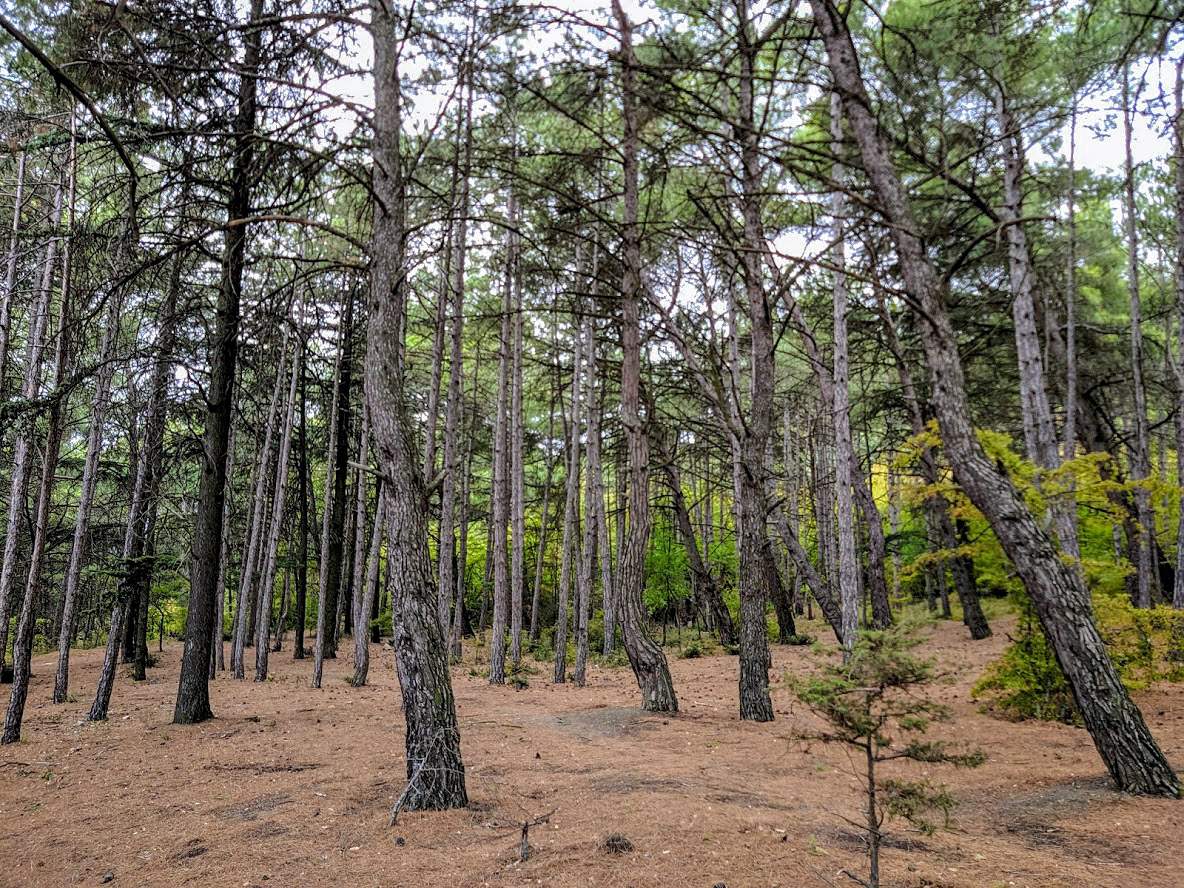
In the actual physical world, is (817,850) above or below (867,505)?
below

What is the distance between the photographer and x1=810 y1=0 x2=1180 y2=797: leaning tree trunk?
14.6 ft

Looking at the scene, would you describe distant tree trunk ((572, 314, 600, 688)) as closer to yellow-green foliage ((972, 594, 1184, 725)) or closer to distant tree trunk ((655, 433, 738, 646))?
distant tree trunk ((655, 433, 738, 646))

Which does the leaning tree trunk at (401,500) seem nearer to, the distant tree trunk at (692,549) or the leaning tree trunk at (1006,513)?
the leaning tree trunk at (1006,513)

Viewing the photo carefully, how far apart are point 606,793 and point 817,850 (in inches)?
68.7

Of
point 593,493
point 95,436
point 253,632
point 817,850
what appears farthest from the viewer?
point 253,632

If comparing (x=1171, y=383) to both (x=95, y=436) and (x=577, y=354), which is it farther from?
(x=95, y=436)

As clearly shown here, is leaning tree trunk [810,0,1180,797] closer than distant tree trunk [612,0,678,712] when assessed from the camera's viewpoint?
Yes

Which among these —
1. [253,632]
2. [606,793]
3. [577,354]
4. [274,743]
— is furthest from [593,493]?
[253,632]

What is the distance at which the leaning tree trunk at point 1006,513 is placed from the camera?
4.45 meters

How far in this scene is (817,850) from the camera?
3584 mm

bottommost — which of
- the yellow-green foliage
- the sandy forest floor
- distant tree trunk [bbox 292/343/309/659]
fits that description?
the sandy forest floor

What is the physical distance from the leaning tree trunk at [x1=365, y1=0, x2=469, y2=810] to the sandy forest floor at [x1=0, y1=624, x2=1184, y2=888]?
1.14ft

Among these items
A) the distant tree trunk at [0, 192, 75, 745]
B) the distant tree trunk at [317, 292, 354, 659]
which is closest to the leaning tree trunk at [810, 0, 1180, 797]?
the distant tree trunk at [0, 192, 75, 745]

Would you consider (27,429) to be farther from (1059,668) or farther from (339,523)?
(339,523)
